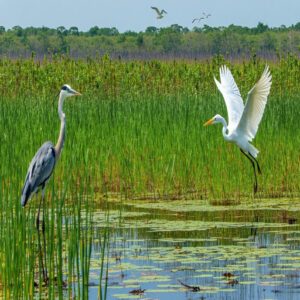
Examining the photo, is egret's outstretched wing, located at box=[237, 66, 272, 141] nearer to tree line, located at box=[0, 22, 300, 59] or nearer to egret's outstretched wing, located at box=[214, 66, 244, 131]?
egret's outstretched wing, located at box=[214, 66, 244, 131]

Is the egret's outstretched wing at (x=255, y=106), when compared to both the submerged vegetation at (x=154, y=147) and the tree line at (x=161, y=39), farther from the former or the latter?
the tree line at (x=161, y=39)

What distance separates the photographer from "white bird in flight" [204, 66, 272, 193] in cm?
1095

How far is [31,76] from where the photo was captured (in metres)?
16.0

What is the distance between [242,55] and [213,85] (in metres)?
1.54

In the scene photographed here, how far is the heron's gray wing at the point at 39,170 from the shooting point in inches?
310

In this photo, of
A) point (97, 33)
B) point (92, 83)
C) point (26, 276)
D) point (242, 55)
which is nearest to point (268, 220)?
point (26, 276)

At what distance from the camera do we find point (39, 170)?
8008 millimetres

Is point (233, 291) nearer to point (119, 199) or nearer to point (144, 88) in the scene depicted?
point (119, 199)

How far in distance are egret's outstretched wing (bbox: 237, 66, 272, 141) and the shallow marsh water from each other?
1277 millimetres

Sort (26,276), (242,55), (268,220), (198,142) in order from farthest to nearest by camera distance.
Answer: (242,55)
(198,142)
(268,220)
(26,276)

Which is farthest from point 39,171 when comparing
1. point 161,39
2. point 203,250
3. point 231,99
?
point 161,39

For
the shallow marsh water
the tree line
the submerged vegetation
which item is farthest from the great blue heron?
the tree line

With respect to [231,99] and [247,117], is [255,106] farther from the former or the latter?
[231,99]

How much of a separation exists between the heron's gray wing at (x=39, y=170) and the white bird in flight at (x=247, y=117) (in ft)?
9.39
